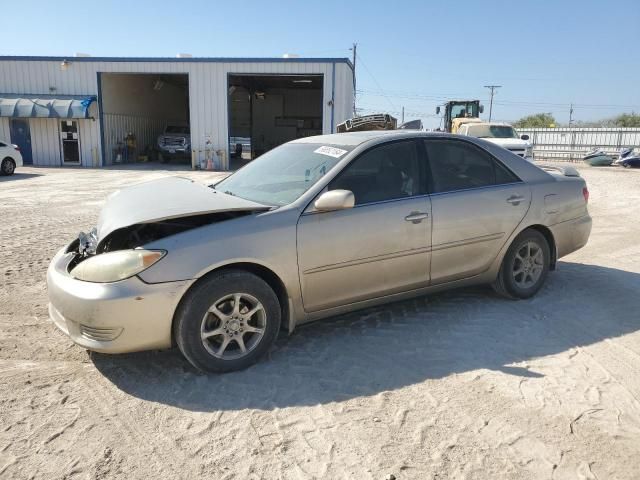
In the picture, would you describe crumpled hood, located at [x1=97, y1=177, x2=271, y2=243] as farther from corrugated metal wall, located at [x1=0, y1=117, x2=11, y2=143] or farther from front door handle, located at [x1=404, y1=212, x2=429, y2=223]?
corrugated metal wall, located at [x1=0, y1=117, x2=11, y2=143]

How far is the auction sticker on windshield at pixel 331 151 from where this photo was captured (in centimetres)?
397

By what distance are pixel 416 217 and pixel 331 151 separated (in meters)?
0.89

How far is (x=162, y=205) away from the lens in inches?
141

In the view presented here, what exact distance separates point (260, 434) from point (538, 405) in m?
1.69

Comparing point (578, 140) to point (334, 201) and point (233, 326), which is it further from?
point (233, 326)

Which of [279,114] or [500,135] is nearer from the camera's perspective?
[500,135]

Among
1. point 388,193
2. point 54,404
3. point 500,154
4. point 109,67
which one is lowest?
point 54,404

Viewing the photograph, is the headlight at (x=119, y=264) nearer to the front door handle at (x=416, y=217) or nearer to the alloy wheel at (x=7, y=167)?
the front door handle at (x=416, y=217)

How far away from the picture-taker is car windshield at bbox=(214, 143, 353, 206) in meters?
3.83

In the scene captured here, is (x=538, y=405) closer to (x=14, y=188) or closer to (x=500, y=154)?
(x=500, y=154)

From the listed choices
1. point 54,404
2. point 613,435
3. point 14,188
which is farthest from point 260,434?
point 14,188

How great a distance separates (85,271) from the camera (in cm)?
321

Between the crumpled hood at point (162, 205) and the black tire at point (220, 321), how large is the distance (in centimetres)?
49

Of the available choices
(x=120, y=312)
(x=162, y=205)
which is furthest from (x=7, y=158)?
(x=120, y=312)
